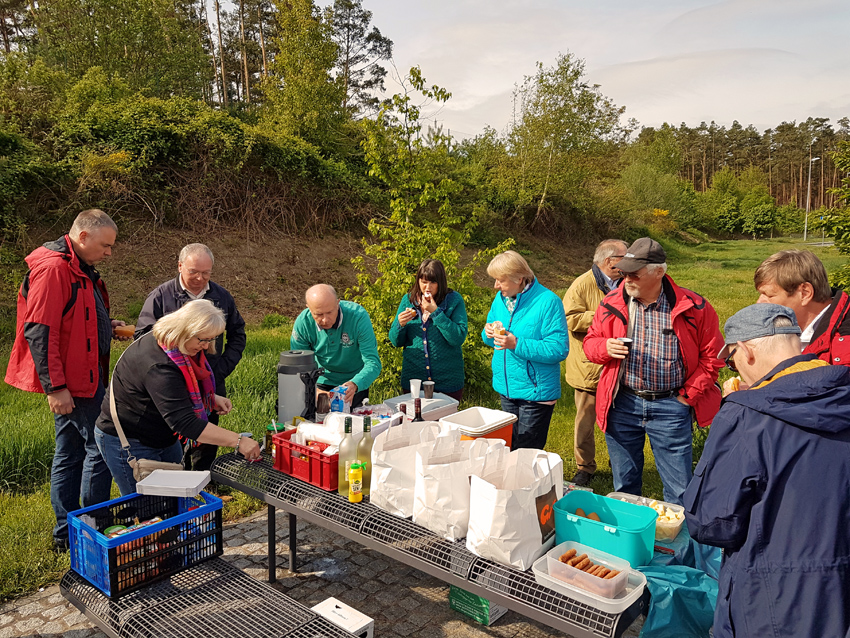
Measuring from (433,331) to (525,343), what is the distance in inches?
37.4

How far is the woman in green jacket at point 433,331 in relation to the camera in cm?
439

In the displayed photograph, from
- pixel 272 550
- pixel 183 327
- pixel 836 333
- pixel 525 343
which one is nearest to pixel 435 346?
pixel 525 343

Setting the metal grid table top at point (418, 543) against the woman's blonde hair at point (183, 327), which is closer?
the metal grid table top at point (418, 543)

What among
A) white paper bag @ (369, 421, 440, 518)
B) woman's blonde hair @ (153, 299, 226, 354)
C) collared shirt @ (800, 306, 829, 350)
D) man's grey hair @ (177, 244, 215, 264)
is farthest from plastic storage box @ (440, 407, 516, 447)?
man's grey hair @ (177, 244, 215, 264)

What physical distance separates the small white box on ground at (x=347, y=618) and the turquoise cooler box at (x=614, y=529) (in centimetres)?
98

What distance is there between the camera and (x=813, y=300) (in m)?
2.94

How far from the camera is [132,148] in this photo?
44.6 feet

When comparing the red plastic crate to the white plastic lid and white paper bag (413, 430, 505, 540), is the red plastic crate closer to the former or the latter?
the white plastic lid

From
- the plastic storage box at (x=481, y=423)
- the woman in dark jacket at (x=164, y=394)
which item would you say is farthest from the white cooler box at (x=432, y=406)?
the woman in dark jacket at (x=164, y=394)

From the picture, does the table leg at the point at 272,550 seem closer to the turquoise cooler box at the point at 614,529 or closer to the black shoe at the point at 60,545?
the black shoe at the point at 60,545

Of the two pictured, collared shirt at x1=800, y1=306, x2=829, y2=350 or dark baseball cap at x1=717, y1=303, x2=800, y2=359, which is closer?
dark baseball cap at x1=717, y1=303, x2=800, y2=359

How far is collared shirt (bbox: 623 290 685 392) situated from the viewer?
323 cm

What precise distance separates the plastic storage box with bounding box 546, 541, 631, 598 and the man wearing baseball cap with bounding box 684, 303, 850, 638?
12.7 inches

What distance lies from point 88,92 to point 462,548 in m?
16.1
